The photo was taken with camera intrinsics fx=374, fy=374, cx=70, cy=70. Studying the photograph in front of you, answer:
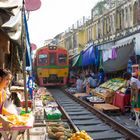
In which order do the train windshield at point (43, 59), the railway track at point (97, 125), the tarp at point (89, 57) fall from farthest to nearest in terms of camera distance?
1. the train windshield at point (43, 59)
2. the tarp at point (89, 57)
3. the railway track at point (97, 125)

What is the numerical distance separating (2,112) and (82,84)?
1770 centimetres

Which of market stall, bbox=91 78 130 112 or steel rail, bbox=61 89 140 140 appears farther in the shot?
market stall, bbox=91 78 130 112

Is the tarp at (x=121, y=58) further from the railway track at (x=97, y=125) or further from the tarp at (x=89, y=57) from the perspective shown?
the tarp at (x=89, y=57)

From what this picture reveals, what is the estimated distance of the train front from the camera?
2798cm

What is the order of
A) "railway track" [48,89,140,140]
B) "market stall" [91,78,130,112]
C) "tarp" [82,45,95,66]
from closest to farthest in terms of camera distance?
"railway track" [48,89,140,140] → "market stall" [91,78,130,112] → "tarp" [82,45,95,66]

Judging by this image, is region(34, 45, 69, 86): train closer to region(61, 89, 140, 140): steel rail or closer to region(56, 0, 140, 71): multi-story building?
region(56, 0, 140, 71): multi-story building

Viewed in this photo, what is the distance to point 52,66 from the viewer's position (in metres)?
28.1

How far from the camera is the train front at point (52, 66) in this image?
2798 cm

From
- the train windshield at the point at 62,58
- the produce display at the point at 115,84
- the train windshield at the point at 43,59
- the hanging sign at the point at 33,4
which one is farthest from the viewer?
the train windshield at the point at 62,58

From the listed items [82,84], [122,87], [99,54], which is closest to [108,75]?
[99,54]

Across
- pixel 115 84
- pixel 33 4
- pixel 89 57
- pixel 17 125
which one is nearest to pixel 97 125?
pixel 115 84

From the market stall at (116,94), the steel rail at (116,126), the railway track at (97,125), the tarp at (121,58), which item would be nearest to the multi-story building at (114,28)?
the tarp at (121,58)

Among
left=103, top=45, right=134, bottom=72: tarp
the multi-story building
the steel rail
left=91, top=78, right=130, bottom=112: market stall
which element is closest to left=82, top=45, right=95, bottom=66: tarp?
the multi-story building

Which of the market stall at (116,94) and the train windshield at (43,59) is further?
the train windshield at (43,59)
